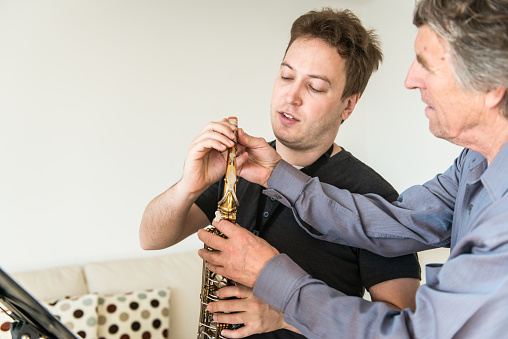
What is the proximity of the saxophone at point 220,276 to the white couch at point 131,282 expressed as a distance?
1.69 m

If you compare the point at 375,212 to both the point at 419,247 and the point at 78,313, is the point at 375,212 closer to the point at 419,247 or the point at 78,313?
the point at 419,247

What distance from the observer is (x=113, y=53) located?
3463 mm

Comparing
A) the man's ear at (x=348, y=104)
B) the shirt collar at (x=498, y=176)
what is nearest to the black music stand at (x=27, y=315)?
the shirt collar at (x=498, y=176)

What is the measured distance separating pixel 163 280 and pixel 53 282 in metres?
0.72

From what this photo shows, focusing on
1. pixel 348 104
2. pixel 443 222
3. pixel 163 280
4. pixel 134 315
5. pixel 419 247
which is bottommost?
pixel 134 315

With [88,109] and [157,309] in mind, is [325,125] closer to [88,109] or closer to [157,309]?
[157,309]

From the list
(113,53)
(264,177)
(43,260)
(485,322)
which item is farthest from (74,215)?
(485,322)

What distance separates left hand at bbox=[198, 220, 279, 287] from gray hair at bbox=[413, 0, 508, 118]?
657 mm

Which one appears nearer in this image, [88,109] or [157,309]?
[157,309]

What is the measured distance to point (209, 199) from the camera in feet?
6.33

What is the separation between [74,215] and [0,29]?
1341 mm

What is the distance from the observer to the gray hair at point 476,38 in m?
1.04

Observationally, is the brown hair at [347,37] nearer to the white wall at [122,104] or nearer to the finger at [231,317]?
the finger at [231,317]

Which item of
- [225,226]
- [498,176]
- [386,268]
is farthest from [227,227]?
[498,176]
